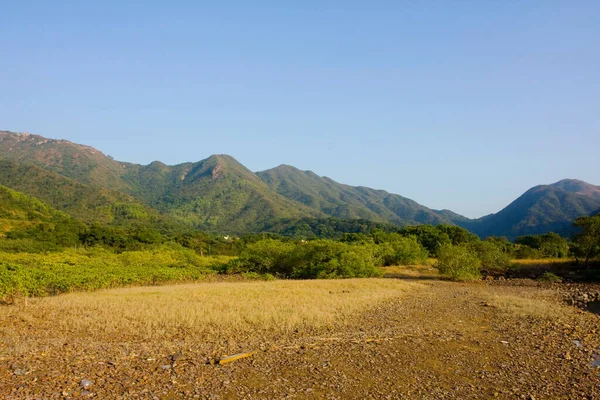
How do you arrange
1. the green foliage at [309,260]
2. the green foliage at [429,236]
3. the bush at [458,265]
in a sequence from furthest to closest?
1. the green foliage at [429,236]
2. the green foliage at [309,260]
3. the bush at [458,265]

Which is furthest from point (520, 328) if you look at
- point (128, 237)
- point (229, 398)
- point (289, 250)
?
point (128, 237)

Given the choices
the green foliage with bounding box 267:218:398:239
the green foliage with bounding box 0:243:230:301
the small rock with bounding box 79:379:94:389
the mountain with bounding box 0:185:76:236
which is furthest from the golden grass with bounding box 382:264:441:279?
the green foliage with bounding box 267:218:398:239

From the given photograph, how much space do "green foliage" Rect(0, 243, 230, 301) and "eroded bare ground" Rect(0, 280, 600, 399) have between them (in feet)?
24.5

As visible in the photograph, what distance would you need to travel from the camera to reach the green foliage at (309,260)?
39.1 metres

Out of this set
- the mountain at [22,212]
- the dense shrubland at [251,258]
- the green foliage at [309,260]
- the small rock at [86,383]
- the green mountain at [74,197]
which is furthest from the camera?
the green mountain at [74,197]

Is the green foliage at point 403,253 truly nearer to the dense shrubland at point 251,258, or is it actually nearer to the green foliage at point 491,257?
the dense shrubland at point 251,258

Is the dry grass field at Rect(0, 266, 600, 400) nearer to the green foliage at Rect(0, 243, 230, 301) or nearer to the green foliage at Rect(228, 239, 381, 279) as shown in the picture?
the green foliage at Rect(0, 243, 230, 301)

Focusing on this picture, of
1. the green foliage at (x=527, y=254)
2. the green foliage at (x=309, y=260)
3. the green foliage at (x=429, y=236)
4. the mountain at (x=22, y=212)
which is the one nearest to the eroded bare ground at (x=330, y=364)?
the green foliage at (x=309, y=260)

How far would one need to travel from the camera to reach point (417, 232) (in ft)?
211

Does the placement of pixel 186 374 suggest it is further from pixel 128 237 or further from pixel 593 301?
pixel 128 237

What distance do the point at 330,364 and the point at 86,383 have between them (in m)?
5.56

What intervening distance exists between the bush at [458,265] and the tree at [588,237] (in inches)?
433

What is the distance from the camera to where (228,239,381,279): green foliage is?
3912cm

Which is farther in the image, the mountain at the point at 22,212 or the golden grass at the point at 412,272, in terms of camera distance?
the mountain at the point at 22,212
